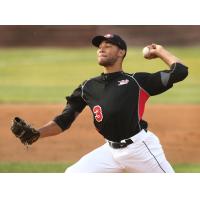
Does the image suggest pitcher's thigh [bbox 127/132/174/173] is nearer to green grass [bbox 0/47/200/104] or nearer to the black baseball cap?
the black baseball cap

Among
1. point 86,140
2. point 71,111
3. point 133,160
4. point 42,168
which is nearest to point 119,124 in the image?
point 133,160

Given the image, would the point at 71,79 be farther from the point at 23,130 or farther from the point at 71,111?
the point at 23,130

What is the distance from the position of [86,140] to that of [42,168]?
1.67ft

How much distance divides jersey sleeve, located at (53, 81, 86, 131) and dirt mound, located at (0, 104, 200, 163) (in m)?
0.95

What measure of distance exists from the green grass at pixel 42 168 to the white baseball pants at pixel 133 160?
968mm

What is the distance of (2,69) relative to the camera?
5172 mm

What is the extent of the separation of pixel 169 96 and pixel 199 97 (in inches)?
22.3

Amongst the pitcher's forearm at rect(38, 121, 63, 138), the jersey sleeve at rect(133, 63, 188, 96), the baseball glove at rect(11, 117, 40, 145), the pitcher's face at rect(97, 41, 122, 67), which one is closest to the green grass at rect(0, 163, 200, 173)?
the pitcher's forearm at rect(38, 121, 63, 138)

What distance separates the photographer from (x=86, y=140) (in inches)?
206

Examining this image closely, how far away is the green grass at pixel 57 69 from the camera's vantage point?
16.8ft

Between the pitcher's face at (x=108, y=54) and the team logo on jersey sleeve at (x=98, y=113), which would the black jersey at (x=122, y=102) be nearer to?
the team logo on jersey sleeve at (x=98, y=113)

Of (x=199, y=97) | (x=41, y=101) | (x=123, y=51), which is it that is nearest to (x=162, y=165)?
(x=123, y=51)

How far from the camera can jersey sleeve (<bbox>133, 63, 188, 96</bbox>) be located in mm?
3875
